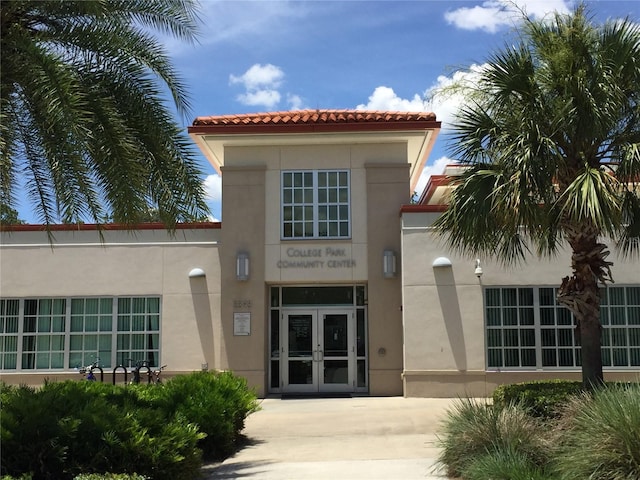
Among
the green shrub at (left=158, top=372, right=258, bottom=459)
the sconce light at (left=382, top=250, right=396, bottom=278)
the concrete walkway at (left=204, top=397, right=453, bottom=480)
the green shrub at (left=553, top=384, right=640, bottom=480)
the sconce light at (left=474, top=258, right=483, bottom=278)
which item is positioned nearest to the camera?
the green shrub at (left=553, top=384, right=640, bottom=480)

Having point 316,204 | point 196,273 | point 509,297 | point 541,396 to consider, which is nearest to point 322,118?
point 316,204

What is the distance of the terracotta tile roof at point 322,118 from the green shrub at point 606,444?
40.3 feet

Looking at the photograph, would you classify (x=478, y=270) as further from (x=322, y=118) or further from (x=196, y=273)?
(x=196, y=273)

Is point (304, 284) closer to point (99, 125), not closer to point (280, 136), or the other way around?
point (280, 136)

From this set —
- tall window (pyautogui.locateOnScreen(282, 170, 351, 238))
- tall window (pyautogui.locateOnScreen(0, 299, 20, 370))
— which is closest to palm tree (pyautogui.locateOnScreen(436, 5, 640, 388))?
tall window (pyautogui.locateOnScreen(282, 170, 351, 238))

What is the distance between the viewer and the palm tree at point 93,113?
925 cm

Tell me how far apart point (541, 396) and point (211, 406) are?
17.6 ft

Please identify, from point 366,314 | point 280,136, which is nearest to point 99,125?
point 280,136

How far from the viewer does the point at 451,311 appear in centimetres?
1858

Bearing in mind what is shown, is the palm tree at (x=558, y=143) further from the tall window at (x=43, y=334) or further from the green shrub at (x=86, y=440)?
the tall window at (x=43, y=334)

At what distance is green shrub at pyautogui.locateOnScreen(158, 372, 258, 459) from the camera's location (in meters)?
10.5

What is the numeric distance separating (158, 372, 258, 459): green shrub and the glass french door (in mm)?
7702

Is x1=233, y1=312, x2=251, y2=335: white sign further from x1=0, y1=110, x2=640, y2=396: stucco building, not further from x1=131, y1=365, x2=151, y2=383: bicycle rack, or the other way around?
x1=131, y1=365, x2=151, y2=383: bicycle rack

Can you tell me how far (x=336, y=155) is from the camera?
65.4 feet
